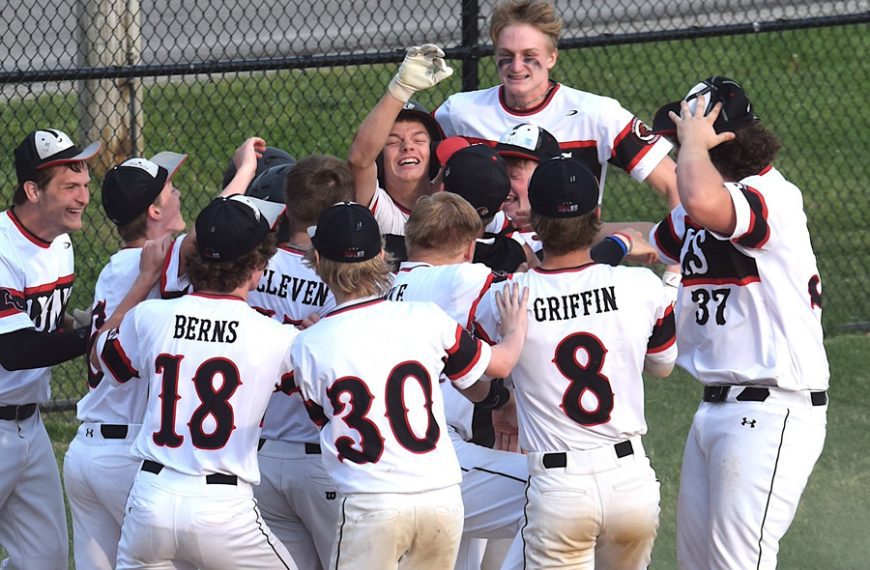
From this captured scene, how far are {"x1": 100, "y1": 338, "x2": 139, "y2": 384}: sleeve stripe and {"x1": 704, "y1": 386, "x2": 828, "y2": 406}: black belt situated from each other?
2018 millimetres

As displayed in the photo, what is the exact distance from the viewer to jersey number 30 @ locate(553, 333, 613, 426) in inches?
180

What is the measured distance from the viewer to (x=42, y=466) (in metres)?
5.52

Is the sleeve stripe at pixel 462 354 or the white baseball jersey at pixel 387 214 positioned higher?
the white baseball jersey at pixel 387 214

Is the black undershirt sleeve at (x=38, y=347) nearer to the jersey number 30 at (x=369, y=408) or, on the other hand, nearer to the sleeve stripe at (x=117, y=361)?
the sleeve stripe at (x=117, y=361)

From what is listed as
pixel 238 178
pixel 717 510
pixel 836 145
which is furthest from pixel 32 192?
pixel 836 145

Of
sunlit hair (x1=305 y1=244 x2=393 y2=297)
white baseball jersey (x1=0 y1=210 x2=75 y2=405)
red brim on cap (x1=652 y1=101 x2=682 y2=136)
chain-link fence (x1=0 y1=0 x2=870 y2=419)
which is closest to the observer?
sunlit hair (x1=305 y1=244 x2=393 y2=297)

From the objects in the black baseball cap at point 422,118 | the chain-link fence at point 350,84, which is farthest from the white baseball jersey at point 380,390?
the chain-link fence at point 350,84

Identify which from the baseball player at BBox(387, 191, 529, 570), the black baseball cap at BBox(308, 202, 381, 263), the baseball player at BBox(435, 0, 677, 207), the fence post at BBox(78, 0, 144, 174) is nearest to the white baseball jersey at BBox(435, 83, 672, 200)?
the baseball player at BBox(435, 0, 677, 207)

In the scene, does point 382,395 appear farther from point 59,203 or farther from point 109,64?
point 109,64

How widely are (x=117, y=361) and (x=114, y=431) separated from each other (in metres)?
0.44

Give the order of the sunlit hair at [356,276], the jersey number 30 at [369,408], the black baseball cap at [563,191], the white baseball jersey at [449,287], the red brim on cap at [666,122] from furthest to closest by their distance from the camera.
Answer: the red brim on cap at [666,122] → the white baseball jersey at [449,287] → the black baseball cap at [563,191] → the sunlit hair at [356,276] → the jersey number 30 at [369,408]

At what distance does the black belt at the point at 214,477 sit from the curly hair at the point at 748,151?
81.4 inches

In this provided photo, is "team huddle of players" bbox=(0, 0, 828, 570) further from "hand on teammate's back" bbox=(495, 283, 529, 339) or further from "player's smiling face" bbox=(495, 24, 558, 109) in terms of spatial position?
"player's smiling face" bbox=(495, 24, 558, 109)

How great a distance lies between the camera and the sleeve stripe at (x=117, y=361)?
4.67 meters
